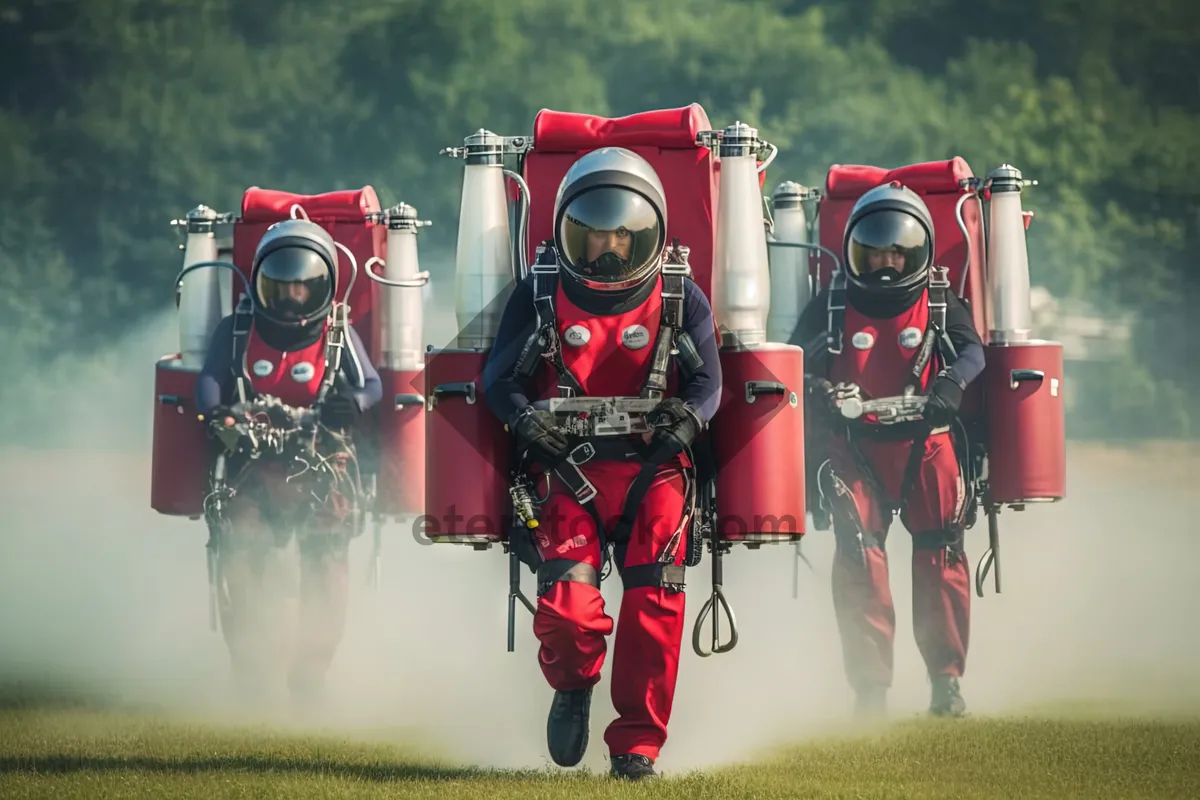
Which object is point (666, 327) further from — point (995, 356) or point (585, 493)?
point (995, 356)

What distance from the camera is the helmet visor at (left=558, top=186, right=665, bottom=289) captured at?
8828 mm

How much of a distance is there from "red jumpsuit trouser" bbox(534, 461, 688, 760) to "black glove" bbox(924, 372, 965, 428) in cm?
385

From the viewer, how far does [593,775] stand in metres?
8.59

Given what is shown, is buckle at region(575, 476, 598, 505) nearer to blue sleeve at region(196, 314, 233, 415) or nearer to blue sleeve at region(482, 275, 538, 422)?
blue sleeve at region(482, 275, 538, 422)

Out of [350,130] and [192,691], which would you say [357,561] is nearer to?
[192,691]

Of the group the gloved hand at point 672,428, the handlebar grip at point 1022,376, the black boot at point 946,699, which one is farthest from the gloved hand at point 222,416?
the gloved hand at point 672,428

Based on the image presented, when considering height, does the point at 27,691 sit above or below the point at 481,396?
below

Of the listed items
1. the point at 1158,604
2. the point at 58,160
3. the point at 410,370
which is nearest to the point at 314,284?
the point at 410,370

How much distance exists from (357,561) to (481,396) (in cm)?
917

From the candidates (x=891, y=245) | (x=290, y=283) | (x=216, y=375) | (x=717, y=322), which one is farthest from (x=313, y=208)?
(x=717, y=322)

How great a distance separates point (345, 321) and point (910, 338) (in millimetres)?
3365

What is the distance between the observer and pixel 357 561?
17984 millimetres

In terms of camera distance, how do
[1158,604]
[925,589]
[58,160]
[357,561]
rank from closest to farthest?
[925,589] → [1158,604] → [357,561] → [58,160]

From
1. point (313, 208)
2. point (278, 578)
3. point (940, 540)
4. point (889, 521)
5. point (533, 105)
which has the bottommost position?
point (278, 578)
